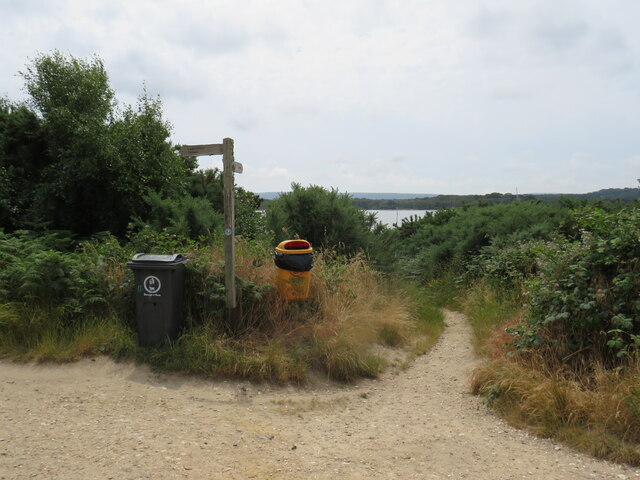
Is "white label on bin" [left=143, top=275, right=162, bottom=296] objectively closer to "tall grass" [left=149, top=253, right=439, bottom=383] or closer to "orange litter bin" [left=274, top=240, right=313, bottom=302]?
"tall grass" [left=149, top=253, right=439, bottom=383]

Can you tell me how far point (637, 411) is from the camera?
3980 millimetres

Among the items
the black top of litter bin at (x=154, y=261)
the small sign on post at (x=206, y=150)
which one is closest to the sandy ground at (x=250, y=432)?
the black top of litter bin at (x=154, y=261)

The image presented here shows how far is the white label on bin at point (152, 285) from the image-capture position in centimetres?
584

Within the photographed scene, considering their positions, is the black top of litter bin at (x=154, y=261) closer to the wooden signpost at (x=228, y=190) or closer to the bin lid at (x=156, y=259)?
the bin lid at (x=156, y=259)

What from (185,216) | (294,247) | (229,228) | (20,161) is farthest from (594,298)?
(20,161)

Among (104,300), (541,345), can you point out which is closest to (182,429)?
(104,300)

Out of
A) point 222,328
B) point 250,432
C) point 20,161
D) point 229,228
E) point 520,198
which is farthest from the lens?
point 520,198

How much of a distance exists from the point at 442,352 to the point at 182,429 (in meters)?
4.13

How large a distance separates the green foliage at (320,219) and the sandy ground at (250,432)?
5.15 meters

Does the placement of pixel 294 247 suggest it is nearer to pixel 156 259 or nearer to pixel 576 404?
pixel 156 259

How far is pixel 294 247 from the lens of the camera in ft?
22.4

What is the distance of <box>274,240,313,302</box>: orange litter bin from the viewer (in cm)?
643

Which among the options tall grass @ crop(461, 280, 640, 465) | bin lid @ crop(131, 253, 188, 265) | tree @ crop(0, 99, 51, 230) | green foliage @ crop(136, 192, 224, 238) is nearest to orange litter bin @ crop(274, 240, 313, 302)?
bin lid @ crop(131, 253, 188, 265)

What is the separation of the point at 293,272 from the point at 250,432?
8.30 feet
